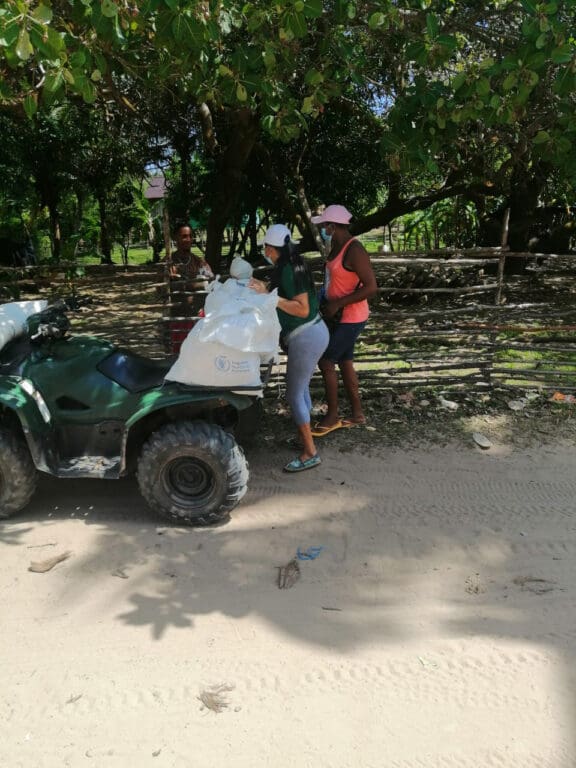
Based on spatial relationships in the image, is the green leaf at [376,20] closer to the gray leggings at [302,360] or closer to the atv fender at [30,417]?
the gray leggings at [302,360]

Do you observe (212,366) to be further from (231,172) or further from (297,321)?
(231,172)

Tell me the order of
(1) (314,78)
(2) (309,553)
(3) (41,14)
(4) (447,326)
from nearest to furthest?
1. (3) (41,14)
2. (2) (309,553)
3. (1) (314,78)
4. (4) (447,326)

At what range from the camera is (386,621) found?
9.17ft

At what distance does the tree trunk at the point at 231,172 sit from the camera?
27.1 feet

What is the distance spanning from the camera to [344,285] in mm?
4418

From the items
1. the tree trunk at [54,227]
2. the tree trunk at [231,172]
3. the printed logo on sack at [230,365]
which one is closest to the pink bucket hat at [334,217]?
the printed logo on sack at [230,365]

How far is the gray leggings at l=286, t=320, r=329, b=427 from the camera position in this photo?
399 cm

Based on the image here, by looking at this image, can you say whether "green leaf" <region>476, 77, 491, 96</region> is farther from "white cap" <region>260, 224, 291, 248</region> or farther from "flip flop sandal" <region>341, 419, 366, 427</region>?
"flip flop sandal" <region>341, 419, 366, 427</region>

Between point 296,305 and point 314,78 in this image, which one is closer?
point 296,305

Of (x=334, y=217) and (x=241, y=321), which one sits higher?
(x=334, y=217)

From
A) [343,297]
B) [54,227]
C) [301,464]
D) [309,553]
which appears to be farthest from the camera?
[54,227]

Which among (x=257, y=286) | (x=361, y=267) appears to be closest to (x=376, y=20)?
(x=361, y=267)

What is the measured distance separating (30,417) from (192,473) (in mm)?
911

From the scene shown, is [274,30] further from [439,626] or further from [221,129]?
[221,129]
